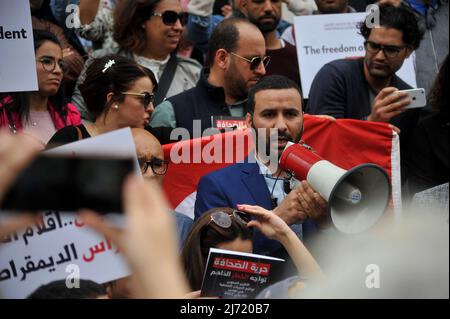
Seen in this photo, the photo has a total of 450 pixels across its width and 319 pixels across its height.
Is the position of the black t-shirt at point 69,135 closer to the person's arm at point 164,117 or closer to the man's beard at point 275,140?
the person's arm at point 164,117

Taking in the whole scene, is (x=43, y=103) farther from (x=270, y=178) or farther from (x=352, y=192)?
(x=352, y=192)

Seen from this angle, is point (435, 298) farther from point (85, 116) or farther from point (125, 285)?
point (85, 116)

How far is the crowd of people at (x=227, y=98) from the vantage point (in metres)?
4.17

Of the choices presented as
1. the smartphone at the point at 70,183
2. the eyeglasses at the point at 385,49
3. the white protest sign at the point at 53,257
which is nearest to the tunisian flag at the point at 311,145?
the eyeglasses at the point at 385,49

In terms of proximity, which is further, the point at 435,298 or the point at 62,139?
the point at 62,139

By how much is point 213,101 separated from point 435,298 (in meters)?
3.91

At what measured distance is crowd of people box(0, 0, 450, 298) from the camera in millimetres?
4168

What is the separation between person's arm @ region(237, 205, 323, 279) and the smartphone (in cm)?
214

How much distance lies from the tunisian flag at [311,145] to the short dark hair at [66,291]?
5.91 ft

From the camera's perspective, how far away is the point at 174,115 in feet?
18.6

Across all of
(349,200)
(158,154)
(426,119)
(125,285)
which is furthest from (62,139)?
(426,119)

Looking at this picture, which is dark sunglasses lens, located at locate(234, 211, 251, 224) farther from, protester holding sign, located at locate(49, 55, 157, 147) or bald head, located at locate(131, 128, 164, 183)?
protester holding sign, located at locate(49, 55, 157, 147)

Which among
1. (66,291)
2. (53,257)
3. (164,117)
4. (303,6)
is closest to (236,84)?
(164,117)

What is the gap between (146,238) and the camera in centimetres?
171
